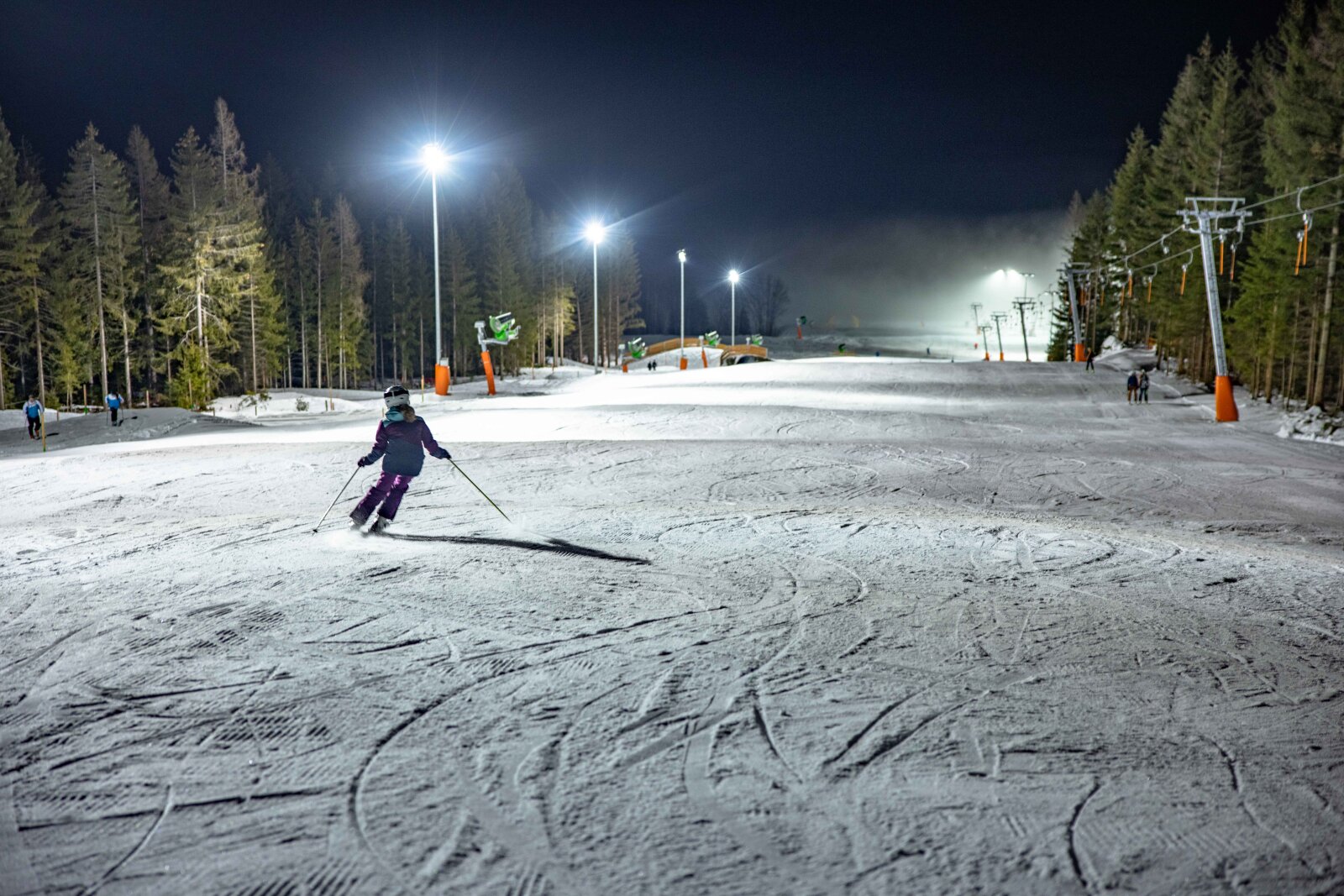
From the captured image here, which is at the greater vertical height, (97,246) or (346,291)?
(346,291)

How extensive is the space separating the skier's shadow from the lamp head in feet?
77.3

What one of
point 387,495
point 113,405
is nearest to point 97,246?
point 113,405

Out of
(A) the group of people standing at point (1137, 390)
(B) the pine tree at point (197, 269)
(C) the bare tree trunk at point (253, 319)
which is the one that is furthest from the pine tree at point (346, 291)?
(A) the group of people standing at point (1137, 390)

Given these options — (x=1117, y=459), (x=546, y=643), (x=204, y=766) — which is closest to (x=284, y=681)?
(x=204, y=766)

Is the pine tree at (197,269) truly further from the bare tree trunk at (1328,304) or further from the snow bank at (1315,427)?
Answer: the bare tree trunk at (1328,304)

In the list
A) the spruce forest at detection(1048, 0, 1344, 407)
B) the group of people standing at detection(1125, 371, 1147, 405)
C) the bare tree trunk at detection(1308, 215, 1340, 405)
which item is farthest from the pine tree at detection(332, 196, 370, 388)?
the bare tree trunk at detection(1308, 215, 1340, 405)

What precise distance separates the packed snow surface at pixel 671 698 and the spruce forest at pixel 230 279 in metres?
35.6

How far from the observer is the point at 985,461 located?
1447 centimetres

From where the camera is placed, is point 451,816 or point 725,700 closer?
point 451,816

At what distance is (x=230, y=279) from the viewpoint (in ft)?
149

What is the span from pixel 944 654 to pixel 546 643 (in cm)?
236

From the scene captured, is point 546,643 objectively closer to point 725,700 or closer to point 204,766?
point 725,700

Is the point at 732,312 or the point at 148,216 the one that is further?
the point at 732,312

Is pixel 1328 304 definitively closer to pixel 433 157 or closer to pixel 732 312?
pixel 433 157
